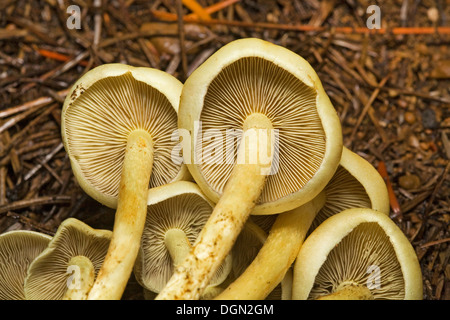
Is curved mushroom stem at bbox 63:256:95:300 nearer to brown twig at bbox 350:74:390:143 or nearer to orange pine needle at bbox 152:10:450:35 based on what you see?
brown twig at bbox 350:74:390:143

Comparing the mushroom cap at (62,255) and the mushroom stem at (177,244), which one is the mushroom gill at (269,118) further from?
the mushroom cap at (62,255)

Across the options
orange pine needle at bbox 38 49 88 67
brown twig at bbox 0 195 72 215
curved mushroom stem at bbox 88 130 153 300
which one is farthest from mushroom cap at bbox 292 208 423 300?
orange pine needle at bbox 38 49 88 67

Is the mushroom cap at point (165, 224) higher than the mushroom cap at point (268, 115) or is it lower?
lower

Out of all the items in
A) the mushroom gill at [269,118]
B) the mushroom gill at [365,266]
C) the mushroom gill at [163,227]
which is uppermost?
the mushroom gill at [269,118]

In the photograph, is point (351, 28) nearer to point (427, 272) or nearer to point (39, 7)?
point (427, 272)

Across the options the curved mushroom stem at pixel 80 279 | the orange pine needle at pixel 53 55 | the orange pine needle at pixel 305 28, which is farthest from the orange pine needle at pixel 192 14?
the curved mushroom stem at pixel 80 279
